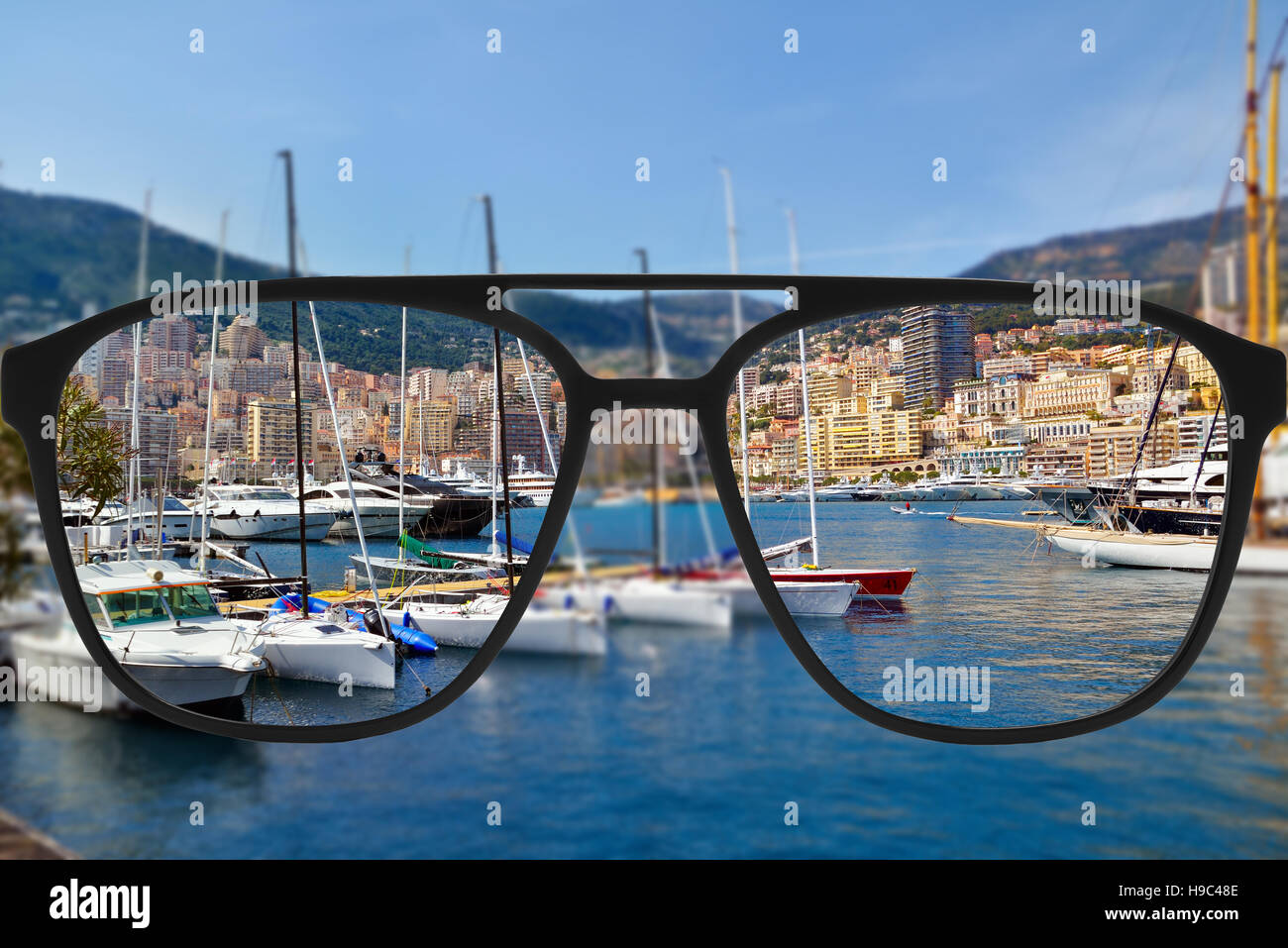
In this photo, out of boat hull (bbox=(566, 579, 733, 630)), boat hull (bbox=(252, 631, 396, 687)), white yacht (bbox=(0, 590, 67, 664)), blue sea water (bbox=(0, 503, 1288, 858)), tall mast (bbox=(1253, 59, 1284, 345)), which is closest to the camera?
boat hull (bbox=(252, 631, 396, 687))

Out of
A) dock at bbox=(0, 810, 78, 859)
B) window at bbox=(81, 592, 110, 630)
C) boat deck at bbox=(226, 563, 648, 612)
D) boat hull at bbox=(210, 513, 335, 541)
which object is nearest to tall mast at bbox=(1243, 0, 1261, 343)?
boat deck at bbox=(226, 563, 648, 612)

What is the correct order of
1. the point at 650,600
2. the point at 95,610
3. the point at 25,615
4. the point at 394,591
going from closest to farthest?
1. the point at 95,610
2. the point at 394,591
3. the point at 25,615
4. the point at 650,600

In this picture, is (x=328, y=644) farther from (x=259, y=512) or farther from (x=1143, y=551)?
(x=1143, y=551)

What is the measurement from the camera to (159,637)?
41 centimetres

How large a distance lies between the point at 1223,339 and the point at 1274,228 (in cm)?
235

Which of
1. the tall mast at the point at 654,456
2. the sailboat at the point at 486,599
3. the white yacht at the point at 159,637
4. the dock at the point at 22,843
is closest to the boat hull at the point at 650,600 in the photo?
the tall mast at the point at 654,456

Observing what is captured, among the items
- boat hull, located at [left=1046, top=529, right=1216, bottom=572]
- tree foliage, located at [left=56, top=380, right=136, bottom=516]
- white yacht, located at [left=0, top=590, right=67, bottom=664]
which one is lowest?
white yacht, located at [left=0, top=590, right=67, bottom=664]
